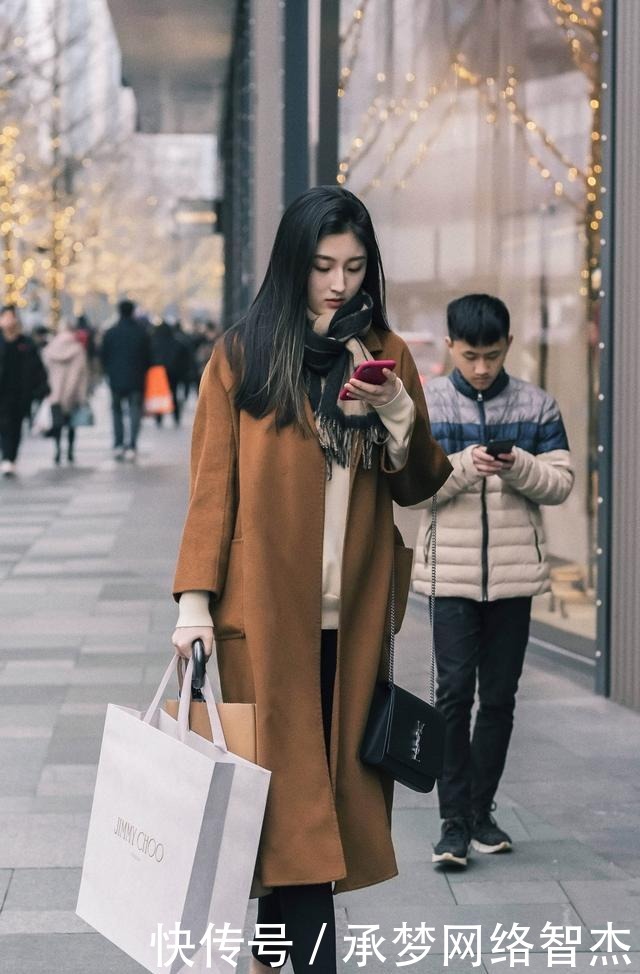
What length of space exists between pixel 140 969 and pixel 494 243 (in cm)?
578

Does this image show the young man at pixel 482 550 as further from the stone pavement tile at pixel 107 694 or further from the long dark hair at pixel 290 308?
the stone pavement tile at pixel 107 694

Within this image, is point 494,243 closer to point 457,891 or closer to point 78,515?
point 457,891

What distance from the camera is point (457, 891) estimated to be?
4.64 m

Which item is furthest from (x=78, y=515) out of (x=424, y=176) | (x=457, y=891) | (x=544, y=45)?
(x=457, y=891)

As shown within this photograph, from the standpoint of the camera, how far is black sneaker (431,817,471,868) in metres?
4.82

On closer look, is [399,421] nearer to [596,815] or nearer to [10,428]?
[596,815]

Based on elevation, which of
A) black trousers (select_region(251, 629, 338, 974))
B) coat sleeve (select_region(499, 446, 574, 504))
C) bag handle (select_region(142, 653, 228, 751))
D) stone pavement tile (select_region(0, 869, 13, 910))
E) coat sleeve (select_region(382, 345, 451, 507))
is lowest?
stone pavement tile (select_region(0, 869, 13, 910))

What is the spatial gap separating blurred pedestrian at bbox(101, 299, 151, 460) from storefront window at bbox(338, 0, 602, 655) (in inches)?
384

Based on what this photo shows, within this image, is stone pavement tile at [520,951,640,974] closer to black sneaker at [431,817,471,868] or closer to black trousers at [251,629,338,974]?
black sneaker at [431,817,471,868]

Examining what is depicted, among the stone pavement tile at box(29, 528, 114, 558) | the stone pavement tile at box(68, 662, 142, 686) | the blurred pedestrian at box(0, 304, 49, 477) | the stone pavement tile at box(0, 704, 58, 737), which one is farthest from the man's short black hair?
the blurred pedestrian at box(0, 304, 49, 477)

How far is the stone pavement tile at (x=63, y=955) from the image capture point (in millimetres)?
4082

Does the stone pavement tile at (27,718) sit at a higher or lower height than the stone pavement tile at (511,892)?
higher

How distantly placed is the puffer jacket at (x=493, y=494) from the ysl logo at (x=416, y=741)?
47.1 inches

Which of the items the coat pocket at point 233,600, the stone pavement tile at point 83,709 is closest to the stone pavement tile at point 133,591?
the stone pavement tile at point 83,709
